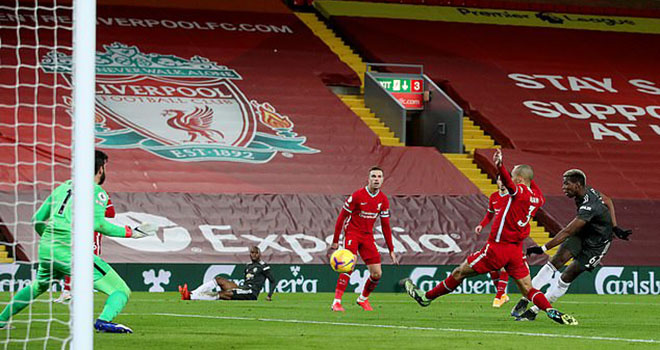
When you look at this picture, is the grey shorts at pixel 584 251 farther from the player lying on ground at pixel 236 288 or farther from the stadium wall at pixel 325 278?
the stadium wall at pixel 325 278

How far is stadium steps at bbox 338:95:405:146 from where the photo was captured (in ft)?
85.0

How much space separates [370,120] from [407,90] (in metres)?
1.31

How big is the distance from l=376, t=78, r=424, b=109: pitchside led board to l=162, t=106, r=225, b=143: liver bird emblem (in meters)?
4.96

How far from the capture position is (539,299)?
1094cm

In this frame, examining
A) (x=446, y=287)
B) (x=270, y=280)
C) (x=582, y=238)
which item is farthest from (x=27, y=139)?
(x=582, y=238)

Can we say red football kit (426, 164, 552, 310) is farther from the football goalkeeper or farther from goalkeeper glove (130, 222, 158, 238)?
goalkeeper glove (130, 222, 158, 238)

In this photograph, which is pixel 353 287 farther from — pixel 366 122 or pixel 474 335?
pixel 474 335

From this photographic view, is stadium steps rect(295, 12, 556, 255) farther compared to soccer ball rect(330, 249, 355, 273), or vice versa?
stadium steps rect(295, 12, 556, 255)

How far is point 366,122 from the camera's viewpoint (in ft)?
87.4

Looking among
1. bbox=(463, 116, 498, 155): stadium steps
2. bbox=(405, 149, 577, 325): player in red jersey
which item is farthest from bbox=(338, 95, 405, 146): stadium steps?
bbox=(405, 149, 577, 325): player in red jersey

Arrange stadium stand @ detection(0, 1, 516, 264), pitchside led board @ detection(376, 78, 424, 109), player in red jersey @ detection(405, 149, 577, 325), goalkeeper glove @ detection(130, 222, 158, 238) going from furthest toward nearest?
pitchside led board @ detection(376, 78, 424, 109), stadium stand @ detection(0, 1, 516, 264), player in red jersey @ detection(405, 149, 577, 325), goalkeeper glove @ detection(130, 222, 158, 238)

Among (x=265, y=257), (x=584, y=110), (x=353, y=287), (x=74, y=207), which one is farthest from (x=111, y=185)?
(x=74, y=207)

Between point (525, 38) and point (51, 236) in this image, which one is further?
point (525, 38)

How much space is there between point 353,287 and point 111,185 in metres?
5.45
